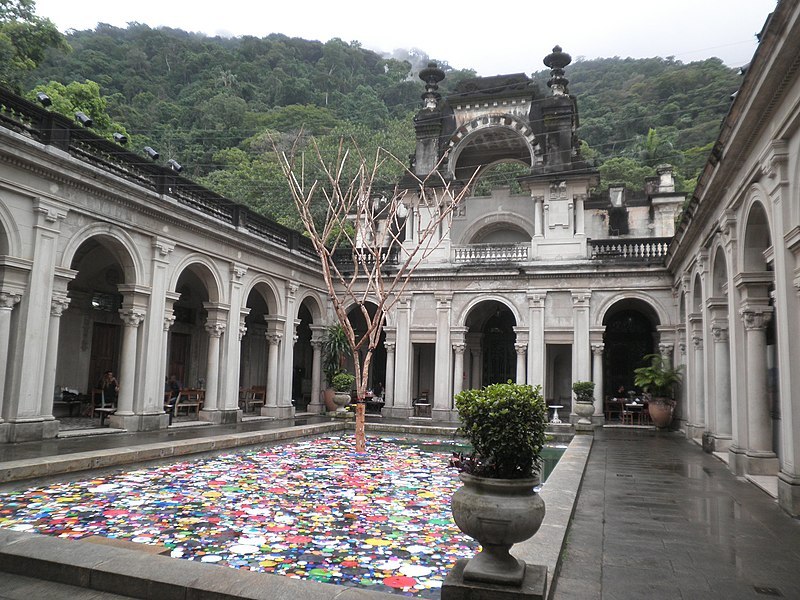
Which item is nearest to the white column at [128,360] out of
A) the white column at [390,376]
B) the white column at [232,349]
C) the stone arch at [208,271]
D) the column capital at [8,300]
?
the stone arch at [208,271]

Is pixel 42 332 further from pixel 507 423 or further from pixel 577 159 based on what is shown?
pixel 577 159

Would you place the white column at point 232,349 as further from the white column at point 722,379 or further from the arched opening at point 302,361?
the white column at point 722,379

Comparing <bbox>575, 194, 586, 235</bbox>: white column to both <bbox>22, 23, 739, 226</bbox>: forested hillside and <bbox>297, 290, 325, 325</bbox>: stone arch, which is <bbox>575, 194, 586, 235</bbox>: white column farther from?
<bbox>22, 23, 739, 226</bbox>: forested hillside

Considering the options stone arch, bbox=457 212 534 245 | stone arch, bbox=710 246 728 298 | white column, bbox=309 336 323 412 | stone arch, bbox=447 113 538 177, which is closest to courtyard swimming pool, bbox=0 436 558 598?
stone arch, bbox=710 246 728 298

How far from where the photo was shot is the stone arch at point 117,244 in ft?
39.3

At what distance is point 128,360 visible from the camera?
13500 mm

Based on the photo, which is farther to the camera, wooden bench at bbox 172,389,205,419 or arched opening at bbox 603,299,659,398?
arched opening at bbox 603,299,659,398

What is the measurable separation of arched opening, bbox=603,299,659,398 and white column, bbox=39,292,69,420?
58.8ft

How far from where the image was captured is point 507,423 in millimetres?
3779

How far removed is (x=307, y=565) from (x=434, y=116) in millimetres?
20002

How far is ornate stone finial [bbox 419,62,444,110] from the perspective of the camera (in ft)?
74.8

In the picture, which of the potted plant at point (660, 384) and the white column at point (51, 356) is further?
the potted plant at point (660, 384)

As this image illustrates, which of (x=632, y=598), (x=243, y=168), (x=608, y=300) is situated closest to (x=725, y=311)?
(x=608, y=300)

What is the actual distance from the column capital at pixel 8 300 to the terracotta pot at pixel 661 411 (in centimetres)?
1628
